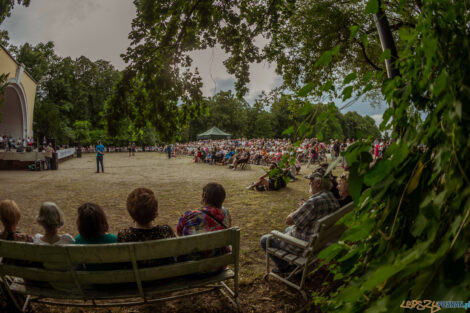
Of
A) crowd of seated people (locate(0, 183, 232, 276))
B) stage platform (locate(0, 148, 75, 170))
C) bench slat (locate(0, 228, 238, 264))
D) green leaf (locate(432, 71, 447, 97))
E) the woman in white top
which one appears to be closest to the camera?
green leaf (locate(432, 71, 447, 97))

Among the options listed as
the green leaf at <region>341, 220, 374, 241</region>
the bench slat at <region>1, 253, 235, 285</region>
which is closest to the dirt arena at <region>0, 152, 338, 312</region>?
the bench slat at <region>1, 253, 235, 285</region>

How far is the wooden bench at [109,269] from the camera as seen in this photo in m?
2.28

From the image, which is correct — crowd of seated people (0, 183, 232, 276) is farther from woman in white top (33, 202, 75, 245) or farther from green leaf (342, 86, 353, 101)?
green leaf (342, 86, 353, 101)

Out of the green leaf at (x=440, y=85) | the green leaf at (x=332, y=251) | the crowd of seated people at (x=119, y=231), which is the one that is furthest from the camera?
the crowd of seated people at (x=119, y=231)

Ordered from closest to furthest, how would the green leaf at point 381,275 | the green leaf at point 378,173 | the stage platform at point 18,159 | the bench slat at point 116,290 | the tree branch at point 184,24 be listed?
1. the green leaf at point 381,275
2. the green leaf at point 378,173
3. the bench slat at point 116,290
4. the tree branch at point 184,24
5. the stage platform at point 18,159

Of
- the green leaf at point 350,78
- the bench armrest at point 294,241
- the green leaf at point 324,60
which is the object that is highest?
the green leaf at point 324,60

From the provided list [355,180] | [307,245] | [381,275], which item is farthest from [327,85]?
[307,245]

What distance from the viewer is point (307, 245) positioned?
10.3 feet

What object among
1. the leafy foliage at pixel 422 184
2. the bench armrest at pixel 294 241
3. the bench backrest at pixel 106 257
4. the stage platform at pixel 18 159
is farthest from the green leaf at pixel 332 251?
the stage platform at pixel 18 159

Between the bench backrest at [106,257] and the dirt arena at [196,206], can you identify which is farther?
the dirt arena at [196,206]

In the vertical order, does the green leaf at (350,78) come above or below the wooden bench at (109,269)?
above

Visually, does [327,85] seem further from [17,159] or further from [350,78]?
[17,159]

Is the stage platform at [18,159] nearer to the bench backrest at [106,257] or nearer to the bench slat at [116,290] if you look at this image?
the bench slat at [116,290]

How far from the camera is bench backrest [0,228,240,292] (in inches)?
89.4
